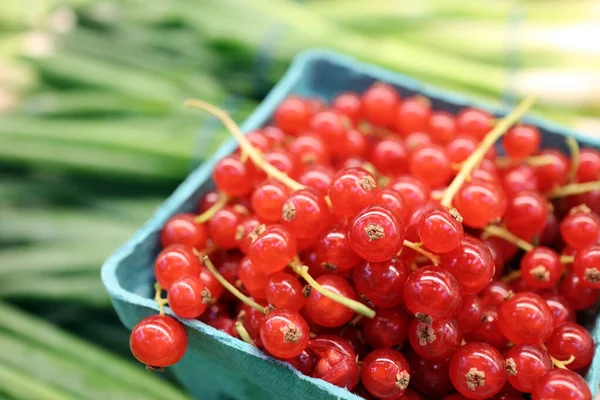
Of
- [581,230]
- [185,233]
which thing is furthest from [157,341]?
[581,230]

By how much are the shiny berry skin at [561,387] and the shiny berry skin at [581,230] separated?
0.59 ft

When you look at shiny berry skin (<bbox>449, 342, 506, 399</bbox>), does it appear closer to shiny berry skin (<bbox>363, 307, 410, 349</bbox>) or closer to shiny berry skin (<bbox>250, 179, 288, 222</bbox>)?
shiny berry skin (<bbox>363, 307, 410, 349</bbox>)

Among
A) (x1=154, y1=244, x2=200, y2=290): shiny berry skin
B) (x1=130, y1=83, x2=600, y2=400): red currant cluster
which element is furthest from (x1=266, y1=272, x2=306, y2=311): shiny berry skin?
(x1=154, y1=244, x2=200, y2=290): shiny berry skin

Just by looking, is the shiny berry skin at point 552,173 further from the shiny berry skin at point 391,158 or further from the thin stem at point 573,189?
the shiny berry skin at point 391,158

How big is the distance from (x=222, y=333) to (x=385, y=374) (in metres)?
0.18

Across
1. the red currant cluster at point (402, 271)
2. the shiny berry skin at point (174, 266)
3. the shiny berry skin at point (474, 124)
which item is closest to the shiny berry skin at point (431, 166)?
the red currant cluster at point (402, 271)

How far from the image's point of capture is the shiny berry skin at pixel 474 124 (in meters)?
0.85

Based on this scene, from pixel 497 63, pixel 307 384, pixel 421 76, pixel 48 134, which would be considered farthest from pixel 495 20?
pixel 307 384

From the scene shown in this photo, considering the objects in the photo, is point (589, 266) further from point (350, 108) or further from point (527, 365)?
point (350, 108)

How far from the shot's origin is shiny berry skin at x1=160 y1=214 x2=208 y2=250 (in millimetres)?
747

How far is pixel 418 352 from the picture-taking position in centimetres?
60

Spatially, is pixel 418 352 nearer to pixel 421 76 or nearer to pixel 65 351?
pixel 65 351

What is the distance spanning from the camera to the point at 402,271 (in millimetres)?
602

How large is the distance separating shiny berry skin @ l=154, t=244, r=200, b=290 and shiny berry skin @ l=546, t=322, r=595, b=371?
0.40m
